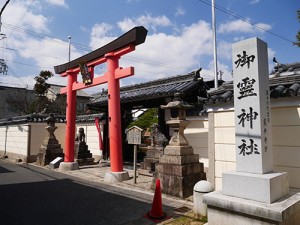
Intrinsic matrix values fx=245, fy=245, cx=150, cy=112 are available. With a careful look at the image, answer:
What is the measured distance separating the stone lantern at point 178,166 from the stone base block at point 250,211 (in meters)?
2.83

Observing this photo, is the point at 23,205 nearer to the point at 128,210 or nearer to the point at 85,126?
the point at 128,210

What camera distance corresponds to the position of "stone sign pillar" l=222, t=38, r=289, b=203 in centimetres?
470

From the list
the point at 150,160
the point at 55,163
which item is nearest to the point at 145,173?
the point at 150,160

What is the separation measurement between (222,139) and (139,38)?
5292mm

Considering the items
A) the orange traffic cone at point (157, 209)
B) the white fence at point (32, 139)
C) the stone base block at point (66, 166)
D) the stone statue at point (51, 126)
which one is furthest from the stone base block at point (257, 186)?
the stone statue at point (51, 126)

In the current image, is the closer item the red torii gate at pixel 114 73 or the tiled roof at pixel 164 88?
the red torii gate at pixel 114 73

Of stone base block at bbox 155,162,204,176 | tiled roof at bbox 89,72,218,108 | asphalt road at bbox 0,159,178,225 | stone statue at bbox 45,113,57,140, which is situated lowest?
asphalt road at bbox 0,159,178,225

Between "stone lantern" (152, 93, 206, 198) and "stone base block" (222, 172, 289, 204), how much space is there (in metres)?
2.94

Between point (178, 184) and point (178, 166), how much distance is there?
0.56 m

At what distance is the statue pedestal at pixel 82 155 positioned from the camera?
15502 millimetres

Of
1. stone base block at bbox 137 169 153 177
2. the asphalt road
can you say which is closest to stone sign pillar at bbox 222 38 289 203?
the asphalt road

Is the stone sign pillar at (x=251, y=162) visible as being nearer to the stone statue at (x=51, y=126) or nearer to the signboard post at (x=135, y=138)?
the signboard post at (x=135, y=138)

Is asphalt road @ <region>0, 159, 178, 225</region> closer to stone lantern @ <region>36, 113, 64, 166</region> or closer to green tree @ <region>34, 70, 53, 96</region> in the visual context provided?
stone lantern @ <region>36, 113, 64, 166</region>

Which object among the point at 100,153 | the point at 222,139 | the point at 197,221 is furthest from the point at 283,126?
the point at 100,153
